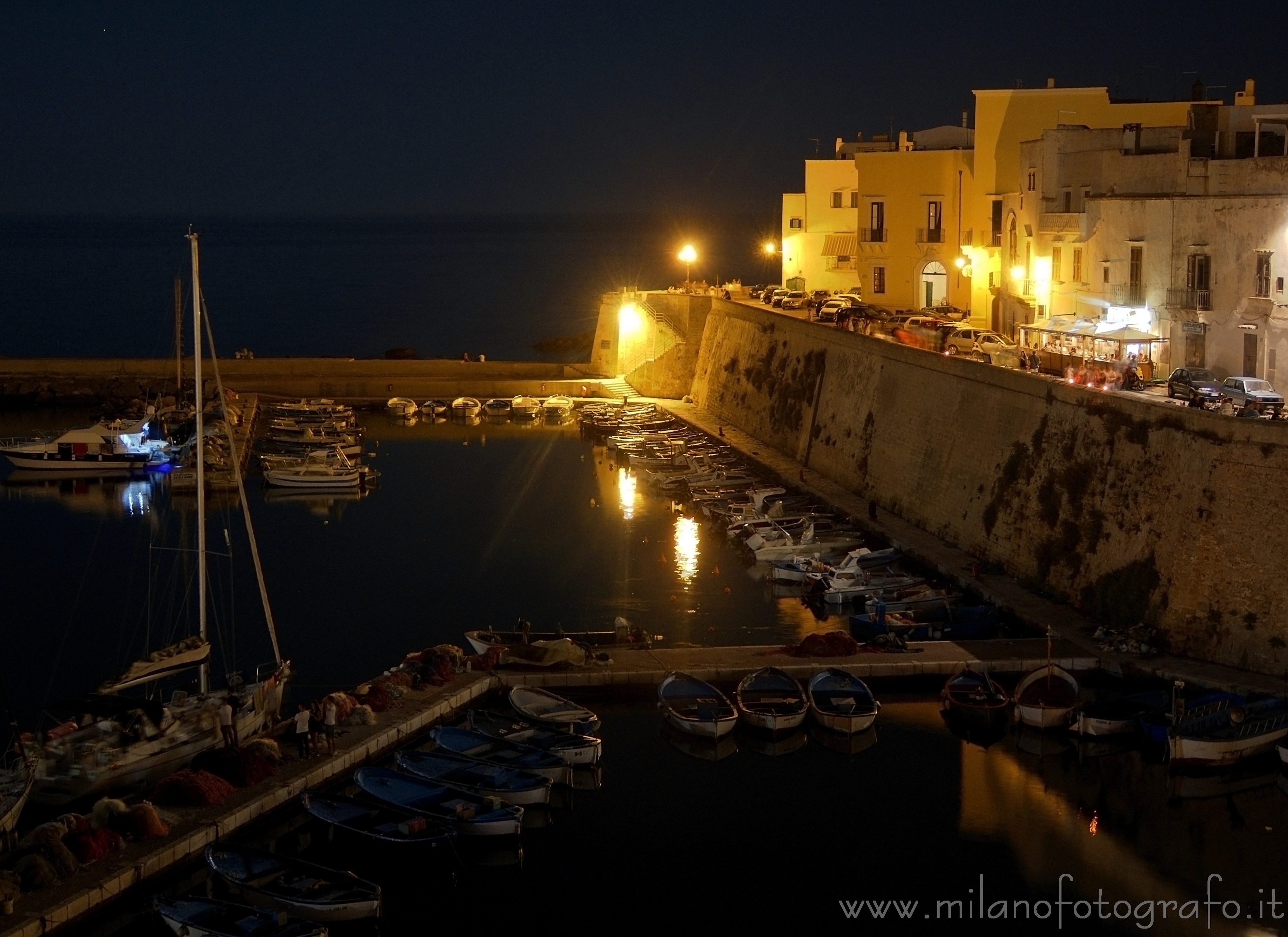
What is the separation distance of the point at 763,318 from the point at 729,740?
25911 millimetres

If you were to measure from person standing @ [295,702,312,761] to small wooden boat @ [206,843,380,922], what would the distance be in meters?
2.47

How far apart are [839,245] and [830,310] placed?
10124mm

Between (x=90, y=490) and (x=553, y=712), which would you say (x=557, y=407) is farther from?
(x=553, y=712)

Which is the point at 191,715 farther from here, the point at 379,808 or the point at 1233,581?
the point at 1233,581

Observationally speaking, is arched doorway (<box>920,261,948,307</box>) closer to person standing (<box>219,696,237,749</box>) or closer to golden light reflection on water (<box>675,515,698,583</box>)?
golden light reflection on water (<box>675,515,698,583</box>)

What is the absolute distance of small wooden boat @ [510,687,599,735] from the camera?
21.0 metres

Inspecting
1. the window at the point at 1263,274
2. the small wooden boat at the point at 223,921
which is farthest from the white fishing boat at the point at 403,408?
the small wooden boat at the point at 223,921

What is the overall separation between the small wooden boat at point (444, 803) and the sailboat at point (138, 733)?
8.03 ft

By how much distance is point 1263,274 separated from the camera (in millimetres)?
28812

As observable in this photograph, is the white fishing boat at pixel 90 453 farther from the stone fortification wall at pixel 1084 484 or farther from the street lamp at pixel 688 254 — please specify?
the street lamp at pixel 688 254

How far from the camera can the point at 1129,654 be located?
2264 cm

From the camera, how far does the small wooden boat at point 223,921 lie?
15.7 meters

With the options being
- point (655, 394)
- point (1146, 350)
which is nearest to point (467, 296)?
point (655, 394)

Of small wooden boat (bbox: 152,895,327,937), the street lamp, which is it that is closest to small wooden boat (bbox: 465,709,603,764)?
small wooden boat (bbox: 152,895,327,937)
